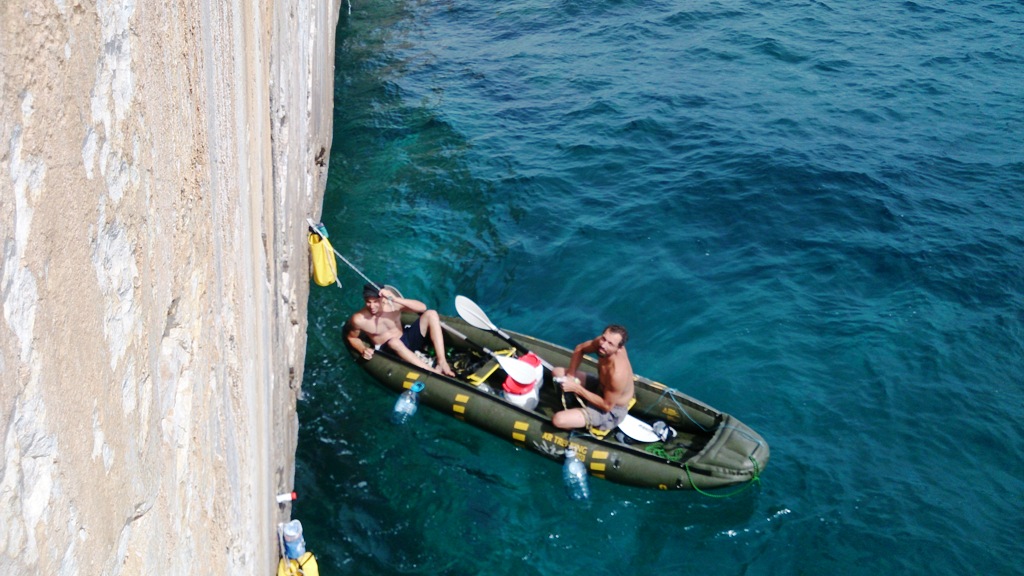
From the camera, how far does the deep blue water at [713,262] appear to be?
7.71m

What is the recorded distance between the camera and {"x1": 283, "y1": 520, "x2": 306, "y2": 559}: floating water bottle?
604 cm

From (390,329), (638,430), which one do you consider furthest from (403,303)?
(638,430)

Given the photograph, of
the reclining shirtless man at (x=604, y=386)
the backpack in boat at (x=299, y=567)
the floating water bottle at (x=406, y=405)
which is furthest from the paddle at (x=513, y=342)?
the backpack in boat at (x=299, y=567)

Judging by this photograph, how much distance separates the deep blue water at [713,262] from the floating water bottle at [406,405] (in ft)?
0.61

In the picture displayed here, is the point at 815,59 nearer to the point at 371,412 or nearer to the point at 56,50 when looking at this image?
the point at 371,412

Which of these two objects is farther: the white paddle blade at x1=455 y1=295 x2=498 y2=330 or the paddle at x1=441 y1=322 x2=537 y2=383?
the white paddle blade at x1=455 y1=295 x2=498 y2=330

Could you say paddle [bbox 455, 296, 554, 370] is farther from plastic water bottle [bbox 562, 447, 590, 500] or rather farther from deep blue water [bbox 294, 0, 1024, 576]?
plastic water bottle [bbox 562, 447, 590, 500]

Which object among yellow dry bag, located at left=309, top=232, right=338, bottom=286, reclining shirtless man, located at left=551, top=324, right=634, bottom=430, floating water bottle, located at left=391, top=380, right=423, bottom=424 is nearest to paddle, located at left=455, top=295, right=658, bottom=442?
reclining shirtless man, located at left=551, top=324, right=634, bottom=430

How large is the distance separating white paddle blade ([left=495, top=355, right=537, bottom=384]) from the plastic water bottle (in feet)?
3.17

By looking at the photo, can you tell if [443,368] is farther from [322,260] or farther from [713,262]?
[713,262]

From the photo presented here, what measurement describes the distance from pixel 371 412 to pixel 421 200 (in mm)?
4798

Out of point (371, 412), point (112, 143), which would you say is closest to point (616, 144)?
point (371, 412)

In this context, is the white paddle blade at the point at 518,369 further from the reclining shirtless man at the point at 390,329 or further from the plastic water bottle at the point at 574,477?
the plastic water bottle at the point at 574,477

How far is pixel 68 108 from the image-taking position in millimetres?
2041
